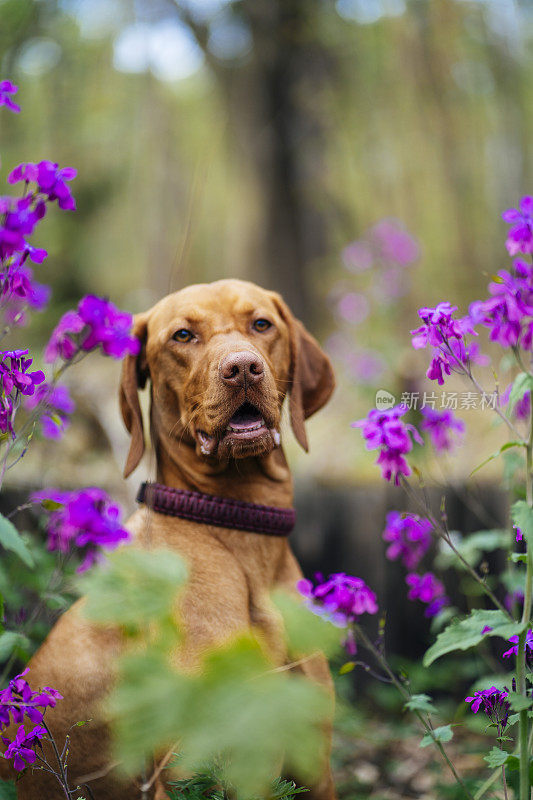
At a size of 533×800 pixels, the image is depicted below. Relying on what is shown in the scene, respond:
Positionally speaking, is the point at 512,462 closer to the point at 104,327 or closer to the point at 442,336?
the point at 442,336

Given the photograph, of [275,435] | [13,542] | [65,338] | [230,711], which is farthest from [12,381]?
[230,711]

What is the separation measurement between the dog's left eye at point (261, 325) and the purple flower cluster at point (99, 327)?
82 cm

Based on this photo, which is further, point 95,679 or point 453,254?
point 453,254

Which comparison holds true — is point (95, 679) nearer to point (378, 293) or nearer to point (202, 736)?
point (202, 736)

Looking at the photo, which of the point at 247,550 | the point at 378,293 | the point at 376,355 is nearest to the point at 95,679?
the point at 247,550

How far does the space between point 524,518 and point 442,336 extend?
50 centimetres

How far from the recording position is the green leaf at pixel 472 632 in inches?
60.7

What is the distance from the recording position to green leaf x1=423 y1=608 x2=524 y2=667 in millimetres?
1542

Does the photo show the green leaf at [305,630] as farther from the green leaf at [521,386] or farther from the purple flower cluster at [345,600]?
the purple flower cluster at [345,600]

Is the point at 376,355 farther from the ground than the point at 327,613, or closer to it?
farther from the ground

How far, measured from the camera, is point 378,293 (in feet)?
21.1

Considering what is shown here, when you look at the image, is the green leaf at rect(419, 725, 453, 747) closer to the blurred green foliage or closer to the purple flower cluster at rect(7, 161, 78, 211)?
the blurred green foliage

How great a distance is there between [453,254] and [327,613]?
7.29 meters

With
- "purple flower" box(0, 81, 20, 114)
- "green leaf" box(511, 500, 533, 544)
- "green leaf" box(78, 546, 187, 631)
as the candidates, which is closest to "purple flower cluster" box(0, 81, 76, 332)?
"purple flower" box(0, 81, 20, 114)
